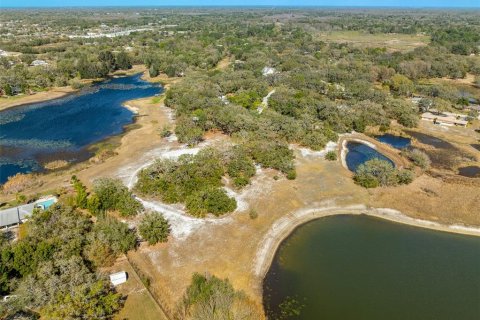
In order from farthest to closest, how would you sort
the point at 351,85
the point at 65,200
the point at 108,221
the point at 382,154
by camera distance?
the point at 351,85 < the point at 382,154 < the point at 65,200 < the point at 108,221

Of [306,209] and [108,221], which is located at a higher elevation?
[108,221]

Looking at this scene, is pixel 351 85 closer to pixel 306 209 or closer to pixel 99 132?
pixel 306 209

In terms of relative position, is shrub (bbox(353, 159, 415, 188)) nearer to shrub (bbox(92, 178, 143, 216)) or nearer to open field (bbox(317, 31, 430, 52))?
shrub (bbox(92, 178, 143, 216))

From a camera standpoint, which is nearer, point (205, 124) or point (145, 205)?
point (145, 205)

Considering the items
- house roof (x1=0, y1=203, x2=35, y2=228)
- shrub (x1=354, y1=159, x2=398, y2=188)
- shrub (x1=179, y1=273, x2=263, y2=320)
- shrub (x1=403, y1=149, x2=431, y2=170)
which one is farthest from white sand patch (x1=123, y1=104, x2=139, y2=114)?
shrub (x1=403, y1=149, x2=431, y2=170)

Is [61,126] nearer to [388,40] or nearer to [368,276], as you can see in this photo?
[368,276]

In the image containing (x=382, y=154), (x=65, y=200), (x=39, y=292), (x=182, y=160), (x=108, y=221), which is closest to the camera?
(x=39, y=292)

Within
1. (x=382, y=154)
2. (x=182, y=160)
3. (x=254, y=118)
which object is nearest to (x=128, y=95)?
(x=254, y=118)
